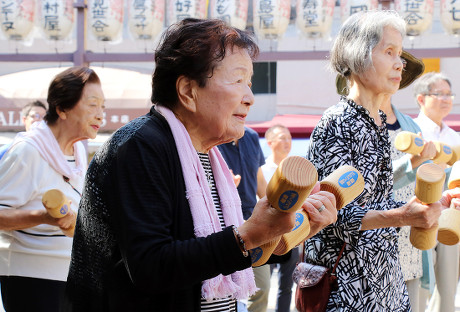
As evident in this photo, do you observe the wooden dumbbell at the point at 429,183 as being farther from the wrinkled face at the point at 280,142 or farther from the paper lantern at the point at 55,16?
the paper lantern at the point at 55,16

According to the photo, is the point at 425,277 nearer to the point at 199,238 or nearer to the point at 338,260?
the point at 338,260

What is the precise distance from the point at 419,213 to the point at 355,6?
6860 millimetres

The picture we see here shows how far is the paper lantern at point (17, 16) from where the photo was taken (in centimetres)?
884

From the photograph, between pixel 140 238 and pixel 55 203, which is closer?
pixel 140 238

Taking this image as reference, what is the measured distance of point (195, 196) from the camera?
1669 millimetres

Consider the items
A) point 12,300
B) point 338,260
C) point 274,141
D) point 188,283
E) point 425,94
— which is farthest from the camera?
point 274,141

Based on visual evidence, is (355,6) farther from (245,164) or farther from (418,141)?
(418,141)

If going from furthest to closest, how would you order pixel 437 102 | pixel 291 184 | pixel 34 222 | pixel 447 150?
1. pixel 437 102
2. pixel 447 150
3. pixel 34 222
4. pixel 291 184

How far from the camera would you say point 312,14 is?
902 cm

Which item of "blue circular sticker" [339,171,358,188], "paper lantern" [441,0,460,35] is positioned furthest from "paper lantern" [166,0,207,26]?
"blue circular sticker" [339,171,358,188]

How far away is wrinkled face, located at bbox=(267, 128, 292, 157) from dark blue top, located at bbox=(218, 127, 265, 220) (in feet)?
5.96

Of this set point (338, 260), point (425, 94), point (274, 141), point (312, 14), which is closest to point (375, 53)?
point (338, 260)

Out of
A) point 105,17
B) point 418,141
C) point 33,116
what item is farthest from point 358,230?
point 105,17

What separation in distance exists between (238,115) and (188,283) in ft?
1.70
